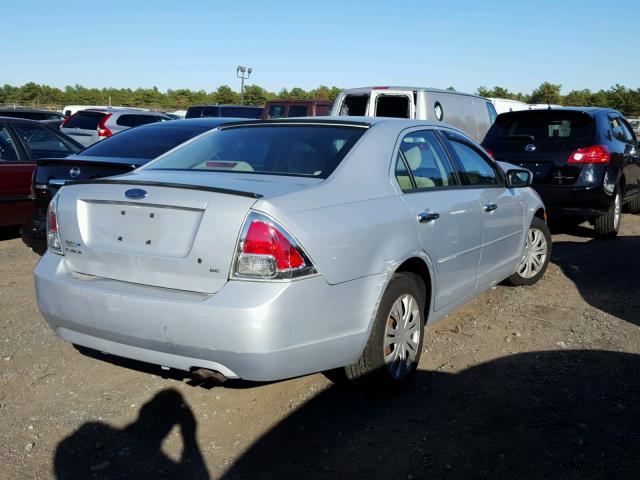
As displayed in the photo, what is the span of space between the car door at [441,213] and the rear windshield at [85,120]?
14.4 m

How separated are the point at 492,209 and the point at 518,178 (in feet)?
2.53

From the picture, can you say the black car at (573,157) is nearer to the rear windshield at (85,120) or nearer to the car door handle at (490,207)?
the car door handle at (490,207)

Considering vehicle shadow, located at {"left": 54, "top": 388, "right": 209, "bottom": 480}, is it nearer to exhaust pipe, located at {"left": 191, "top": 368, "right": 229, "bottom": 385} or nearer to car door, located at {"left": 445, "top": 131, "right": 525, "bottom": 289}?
exhaust pipe, located at {"left": 191, "top": 368, "right": 229, "bottom": 385}

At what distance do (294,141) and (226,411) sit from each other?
1659 mm

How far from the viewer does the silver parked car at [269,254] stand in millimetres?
2990

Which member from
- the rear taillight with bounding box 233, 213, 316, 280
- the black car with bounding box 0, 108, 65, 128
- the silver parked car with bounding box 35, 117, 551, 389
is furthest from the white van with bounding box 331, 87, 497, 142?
the black car with bounding box 0, 108, 65, 128

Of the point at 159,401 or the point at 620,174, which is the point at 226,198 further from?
the point at 620,174

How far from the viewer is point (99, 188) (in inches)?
136

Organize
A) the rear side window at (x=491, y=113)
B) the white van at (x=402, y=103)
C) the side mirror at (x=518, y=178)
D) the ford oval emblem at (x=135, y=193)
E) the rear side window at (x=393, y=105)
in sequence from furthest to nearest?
the rear side window at (x=491, y=113) → the rear side window at (x=393, y=105) → the white van at (x=402, y=103) → the side mirror at (x=518, y=178) → the ford oval emblem at (x=135, y=193)

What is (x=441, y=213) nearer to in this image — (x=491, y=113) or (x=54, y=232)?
(x=54, y=232)

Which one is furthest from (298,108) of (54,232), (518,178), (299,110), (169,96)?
(169,96)

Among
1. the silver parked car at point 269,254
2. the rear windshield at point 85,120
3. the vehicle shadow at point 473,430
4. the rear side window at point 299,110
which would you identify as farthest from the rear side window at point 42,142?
the rear windshield at point 85,120

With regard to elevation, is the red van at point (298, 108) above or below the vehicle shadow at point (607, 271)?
above

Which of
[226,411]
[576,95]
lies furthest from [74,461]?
[576,95]
